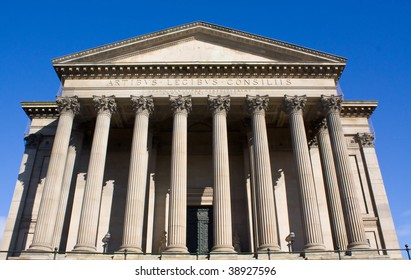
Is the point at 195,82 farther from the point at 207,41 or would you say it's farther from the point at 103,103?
the point at 103,103

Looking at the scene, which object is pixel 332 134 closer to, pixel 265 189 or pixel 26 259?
pixel 265 189

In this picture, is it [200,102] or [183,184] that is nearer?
[183,184]

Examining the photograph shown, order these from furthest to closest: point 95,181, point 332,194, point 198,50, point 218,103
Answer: point 198,50 < point 218,103 < point 332,194 < point 95,181

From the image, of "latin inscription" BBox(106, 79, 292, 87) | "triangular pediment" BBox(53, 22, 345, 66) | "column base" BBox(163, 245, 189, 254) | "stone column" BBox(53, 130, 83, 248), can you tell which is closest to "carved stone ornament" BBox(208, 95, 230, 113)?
"latin inscription" BBox(106, 79, 292, 87)

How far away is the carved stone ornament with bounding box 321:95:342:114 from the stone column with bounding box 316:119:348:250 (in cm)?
249

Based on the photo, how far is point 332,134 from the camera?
88.8ft

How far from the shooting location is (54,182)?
25219 mm

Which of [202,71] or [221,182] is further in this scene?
[202,71]

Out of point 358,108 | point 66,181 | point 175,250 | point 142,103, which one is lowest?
point 175,250

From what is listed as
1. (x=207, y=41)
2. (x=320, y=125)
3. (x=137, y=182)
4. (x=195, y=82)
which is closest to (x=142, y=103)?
(x=195, y=82)

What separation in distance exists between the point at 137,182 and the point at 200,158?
949 centimetres

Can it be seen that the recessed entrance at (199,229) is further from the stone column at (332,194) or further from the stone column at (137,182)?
the stone column at (332,194)
